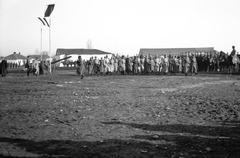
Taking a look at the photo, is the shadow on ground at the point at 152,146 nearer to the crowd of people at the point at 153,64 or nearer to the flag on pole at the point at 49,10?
the flag on pole at the point at 49,10

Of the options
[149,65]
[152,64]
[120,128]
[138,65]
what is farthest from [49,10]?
[120,128]

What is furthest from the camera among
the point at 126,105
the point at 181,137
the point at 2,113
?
the point at 126,105

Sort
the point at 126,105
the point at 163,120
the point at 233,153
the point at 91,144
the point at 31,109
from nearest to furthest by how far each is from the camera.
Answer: the point at 233,153, the point at 91,144, the point at 163,120, the point at 31,109, the point at 126,105

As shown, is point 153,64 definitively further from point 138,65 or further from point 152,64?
point 138,65

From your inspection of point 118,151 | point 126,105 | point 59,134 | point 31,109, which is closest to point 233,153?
point 118,151

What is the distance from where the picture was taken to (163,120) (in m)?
7.51

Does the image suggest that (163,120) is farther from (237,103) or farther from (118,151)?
(237,103)

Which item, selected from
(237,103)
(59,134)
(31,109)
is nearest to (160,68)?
(237,103)

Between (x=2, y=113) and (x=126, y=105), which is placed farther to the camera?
(x=126, y=105)

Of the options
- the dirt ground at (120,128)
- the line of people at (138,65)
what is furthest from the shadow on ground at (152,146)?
the line of people at (138,65)

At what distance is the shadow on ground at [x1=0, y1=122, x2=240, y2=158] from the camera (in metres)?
4.83

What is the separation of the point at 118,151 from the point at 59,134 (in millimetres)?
1691

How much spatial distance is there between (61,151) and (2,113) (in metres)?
4.01

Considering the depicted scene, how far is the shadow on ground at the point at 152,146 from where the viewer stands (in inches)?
190
